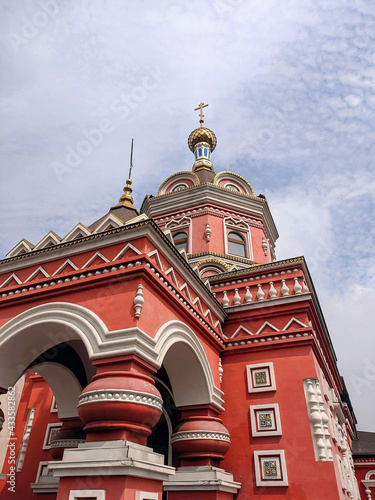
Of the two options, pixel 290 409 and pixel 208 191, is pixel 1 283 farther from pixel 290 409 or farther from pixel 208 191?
pixel 208 191

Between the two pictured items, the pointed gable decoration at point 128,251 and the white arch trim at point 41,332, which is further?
the pointed gable decoration at point 128,251

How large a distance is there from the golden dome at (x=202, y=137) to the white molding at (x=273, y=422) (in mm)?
11623

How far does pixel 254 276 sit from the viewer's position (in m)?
8.88

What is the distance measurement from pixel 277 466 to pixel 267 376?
1515 mm

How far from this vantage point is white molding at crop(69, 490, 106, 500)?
4.32 meters

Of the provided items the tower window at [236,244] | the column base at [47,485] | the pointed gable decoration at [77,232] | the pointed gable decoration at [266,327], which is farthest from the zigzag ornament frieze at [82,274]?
the tower window at [236,244]

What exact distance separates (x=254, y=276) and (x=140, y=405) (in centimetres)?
469

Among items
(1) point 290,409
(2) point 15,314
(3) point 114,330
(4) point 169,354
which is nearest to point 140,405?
(3) point 114,330

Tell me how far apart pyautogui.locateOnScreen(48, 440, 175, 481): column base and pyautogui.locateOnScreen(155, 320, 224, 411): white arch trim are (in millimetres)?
2219

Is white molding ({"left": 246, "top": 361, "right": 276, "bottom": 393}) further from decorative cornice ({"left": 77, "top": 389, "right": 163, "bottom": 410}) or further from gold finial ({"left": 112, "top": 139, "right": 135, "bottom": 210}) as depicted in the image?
gold finial ({"left": 112, "top": 139, "right": 135, "bottom": 210})

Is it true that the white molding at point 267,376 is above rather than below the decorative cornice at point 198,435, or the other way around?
above

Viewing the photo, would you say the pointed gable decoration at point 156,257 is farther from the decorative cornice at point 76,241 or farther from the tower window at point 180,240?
the tower window at point 180,240

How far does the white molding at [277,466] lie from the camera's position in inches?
262

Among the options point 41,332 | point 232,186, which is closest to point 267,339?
point 41,332
